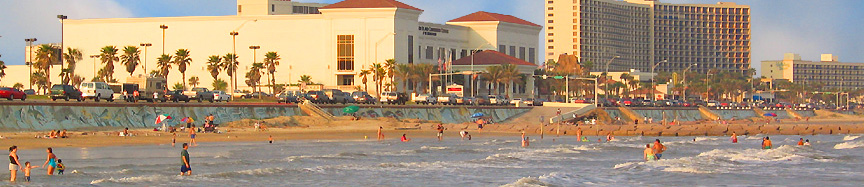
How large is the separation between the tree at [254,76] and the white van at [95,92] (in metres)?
48.6

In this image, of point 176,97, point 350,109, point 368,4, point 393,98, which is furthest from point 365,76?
point 176,97

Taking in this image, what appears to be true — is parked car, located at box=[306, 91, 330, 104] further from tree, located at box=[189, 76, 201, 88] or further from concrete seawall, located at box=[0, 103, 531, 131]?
tree, located at box=[189, 76, 201, 88]

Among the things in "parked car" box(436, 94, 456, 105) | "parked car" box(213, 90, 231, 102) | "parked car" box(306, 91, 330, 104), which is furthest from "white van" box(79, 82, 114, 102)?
"parked car" box(436, 94, 456, 105)

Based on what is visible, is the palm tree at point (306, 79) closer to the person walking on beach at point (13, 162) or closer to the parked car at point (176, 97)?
the parked car at point (176, 97)

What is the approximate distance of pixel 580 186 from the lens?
33531mm

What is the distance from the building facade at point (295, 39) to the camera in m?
133

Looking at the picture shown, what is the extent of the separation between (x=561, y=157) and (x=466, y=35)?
105450 mm

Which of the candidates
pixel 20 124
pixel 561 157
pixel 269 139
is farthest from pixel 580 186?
pixel 20 124

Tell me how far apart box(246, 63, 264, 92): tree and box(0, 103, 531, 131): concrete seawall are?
37.2 m

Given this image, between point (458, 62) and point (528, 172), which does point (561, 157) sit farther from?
point (458, 62)

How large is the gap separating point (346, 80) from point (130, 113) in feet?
238

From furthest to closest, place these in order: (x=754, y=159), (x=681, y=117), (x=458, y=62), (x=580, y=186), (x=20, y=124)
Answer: (x=458, y=62) < (x=681, y=117) < (x=20, y=124) < (x=754, y=159) < (x=580, y=186)

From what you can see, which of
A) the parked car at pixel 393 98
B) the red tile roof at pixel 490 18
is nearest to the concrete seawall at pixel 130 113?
the parked car at pixel 393 98

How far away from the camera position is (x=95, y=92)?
2670 inches
